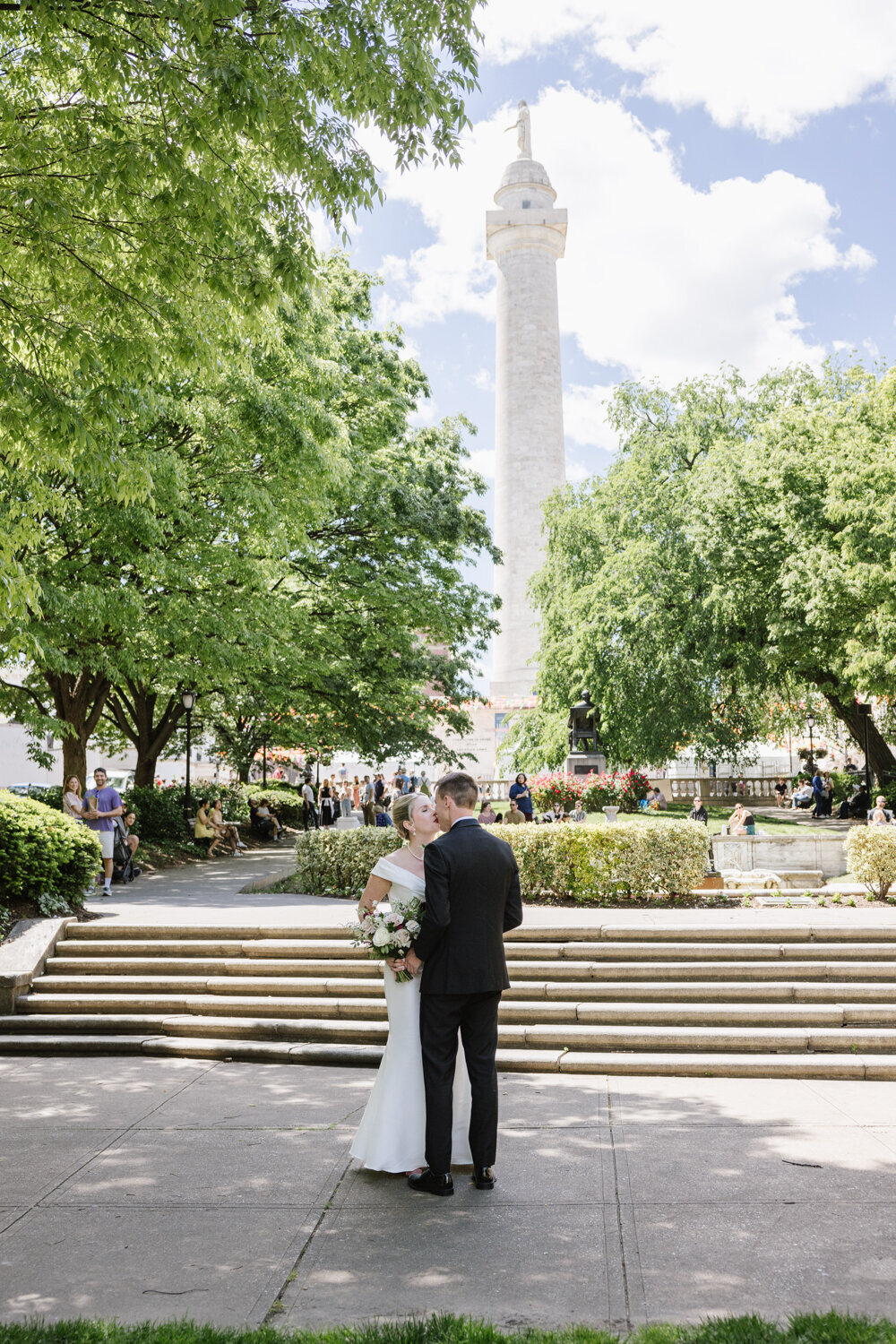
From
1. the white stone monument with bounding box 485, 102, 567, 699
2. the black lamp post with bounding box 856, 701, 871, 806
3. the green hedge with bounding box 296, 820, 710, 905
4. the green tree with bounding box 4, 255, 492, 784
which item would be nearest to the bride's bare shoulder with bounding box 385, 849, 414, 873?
the green tree with bounding box 4, 255, 492, 784

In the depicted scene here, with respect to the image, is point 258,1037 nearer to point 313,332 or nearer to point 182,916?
point 182,916

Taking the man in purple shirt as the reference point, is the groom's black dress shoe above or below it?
below

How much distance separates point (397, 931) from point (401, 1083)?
0.78 metres

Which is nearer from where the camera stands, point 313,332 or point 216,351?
point 216,351

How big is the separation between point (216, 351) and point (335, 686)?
1684 cm

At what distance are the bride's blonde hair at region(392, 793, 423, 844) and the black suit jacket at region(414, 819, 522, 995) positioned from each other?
484 mm

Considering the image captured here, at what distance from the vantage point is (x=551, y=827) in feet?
38.1

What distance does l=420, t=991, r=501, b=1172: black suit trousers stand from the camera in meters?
5.05

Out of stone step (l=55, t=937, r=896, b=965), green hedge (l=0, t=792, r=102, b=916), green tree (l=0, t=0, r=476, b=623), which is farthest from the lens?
green hedge (l=0, t=792, r=102, b=916)

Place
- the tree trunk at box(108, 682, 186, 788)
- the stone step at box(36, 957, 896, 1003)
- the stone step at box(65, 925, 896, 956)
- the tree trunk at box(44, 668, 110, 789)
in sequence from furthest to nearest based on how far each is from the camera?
the tree trunk at box(108, 682, 186, 788) → the tree trunk at box(44, 668, 110, 789) → the stone step at box(65, 925, 896, 956) → the stone step at box(36, 957, 896, 1003)

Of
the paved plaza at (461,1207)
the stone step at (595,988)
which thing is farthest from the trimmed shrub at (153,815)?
the paved plaza at (461,1207)

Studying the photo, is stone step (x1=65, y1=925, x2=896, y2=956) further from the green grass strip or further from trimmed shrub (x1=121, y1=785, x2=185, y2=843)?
trimmed shrub (x1=121, y1=785, x2=185, y2=843)

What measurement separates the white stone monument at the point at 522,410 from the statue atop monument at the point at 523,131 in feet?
28.9

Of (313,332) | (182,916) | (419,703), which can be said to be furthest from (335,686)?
(182,916)
